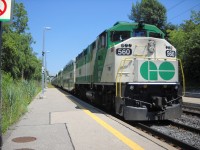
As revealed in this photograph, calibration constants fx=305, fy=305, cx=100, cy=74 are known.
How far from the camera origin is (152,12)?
6781cm

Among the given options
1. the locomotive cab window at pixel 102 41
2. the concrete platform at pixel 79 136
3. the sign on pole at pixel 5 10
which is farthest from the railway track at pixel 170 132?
the sign on pole at pixel 5 10

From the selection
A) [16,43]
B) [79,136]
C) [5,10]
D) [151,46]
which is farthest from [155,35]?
[16,43]

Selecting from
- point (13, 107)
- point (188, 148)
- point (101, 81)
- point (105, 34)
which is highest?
point (105, 34)

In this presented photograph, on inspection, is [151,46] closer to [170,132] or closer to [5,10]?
[170,132]

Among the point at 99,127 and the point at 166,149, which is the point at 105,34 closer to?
the point at 99,127

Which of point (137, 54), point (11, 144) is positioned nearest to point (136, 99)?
point (137, 54)

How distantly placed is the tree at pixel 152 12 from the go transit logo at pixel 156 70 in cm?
5811

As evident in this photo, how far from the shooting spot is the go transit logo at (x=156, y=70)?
10.8m

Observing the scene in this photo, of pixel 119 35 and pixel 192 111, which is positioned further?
pixel 192 111

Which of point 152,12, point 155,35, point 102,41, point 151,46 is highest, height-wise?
point 152,12

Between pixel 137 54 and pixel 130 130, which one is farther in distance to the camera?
pixel 137 54

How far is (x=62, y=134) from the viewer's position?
8305 mm

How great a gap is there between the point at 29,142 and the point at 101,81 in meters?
6.62

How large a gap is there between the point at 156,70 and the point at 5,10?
666 cm
